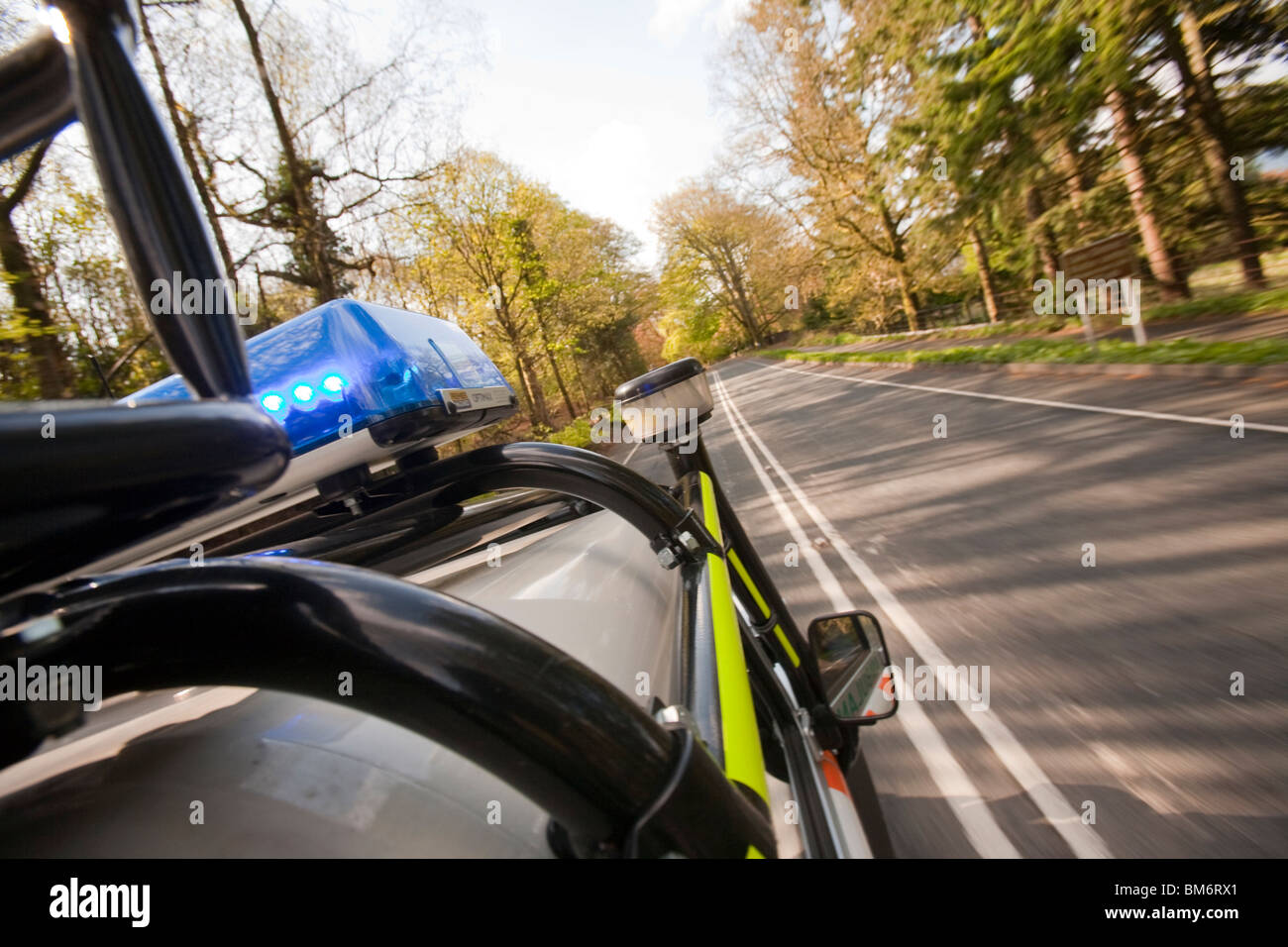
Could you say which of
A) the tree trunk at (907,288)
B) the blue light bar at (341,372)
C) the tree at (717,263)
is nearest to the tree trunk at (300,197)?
the blue light bar at (341,372)

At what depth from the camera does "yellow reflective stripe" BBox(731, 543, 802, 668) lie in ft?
6.53

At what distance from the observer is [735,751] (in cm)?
90

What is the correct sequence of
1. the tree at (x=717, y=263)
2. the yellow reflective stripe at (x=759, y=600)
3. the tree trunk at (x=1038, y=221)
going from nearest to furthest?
the yellow reflective stripe at (x=759, y=600), the tree trunk at (x=1038, y=221), the tree at (x=717, y=263)

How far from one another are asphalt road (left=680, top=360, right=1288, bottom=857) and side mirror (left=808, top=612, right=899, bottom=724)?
1.05m

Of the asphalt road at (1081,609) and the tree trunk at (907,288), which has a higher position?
the tree trunk at (907,288)

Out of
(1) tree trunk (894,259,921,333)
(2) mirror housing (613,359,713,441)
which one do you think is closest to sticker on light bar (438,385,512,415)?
(2) mirror housing (613,359,713,441)

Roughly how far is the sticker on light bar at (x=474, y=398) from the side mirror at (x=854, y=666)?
1.21 metres

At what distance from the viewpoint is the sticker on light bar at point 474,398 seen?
1561mm

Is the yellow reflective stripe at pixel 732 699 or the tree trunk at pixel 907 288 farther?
the tree trunk at pixel 907 288

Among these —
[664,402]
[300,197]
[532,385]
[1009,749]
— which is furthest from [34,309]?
[532,385]

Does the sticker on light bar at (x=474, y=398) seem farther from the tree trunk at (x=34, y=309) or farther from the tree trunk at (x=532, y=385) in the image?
the tree trunk at (x=532, y=385)

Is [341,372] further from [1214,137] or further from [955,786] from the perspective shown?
[1214,137]
